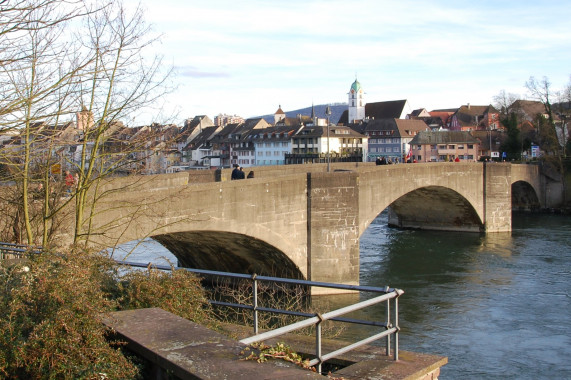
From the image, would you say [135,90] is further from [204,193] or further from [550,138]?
[550,138]

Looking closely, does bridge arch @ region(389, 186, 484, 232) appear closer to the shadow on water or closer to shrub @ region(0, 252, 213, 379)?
the shadow on water

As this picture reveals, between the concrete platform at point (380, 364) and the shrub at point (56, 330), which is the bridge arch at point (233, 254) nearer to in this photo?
the concrete platform at point (380, 364)

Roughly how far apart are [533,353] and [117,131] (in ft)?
32.5

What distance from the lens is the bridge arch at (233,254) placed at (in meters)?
18.4

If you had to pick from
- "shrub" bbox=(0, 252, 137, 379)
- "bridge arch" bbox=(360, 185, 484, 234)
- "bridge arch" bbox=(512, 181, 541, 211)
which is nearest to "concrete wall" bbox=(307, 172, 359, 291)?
"bridge arch" bbox=(360, 185, 484, 234)

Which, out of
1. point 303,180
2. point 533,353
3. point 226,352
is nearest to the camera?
point 226,352

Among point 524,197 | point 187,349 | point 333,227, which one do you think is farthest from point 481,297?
point 524,197

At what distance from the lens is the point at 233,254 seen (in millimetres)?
19781

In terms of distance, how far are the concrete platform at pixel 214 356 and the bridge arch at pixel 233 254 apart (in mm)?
12548

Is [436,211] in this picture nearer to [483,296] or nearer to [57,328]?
[483,296]

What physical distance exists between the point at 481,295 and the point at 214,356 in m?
17.4

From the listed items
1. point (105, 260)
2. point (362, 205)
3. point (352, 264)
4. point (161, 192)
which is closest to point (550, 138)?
point (362, 205)

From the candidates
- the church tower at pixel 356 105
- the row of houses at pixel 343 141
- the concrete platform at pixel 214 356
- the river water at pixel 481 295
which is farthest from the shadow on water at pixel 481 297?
the church tower at pixel 356 105

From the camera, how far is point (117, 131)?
1085 cm
